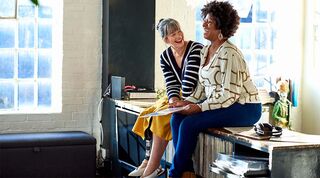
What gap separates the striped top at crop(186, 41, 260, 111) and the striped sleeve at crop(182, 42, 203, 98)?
0.22 meters

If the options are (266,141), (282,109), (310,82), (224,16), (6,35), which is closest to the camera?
(266,141)

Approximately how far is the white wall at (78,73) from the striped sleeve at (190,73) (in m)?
1.96

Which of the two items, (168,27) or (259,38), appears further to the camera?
(259,38)

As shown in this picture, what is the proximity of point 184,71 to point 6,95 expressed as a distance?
2297 millimetres

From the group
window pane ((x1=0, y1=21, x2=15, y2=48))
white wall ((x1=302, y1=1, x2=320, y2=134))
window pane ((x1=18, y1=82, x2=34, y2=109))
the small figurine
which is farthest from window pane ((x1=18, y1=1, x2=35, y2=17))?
white wall ((x1=302, y1=1, x2=320, y2=134))

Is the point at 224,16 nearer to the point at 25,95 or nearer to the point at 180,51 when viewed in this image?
the point at 180,51

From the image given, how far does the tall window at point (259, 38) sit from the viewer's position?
6.37 meters

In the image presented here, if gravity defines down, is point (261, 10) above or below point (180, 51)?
above

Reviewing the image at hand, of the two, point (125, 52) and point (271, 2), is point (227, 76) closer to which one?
point (125, 52)

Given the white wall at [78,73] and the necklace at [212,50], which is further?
the white wall at [78,73]

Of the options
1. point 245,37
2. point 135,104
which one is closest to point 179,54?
point 135,104

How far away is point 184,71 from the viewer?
12.5 ft

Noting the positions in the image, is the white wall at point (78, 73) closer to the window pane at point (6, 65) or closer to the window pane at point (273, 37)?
the window pane at point (6, 65)

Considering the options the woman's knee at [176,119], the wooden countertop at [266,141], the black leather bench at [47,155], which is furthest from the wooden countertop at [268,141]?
the black leather bench at [47,155]
